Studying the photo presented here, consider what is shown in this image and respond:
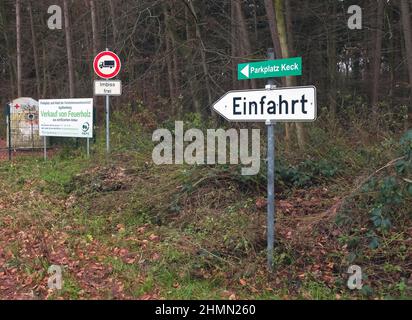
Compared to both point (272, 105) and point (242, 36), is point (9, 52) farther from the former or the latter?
point (272, 105)

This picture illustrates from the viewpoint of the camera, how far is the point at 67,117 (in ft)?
43.3

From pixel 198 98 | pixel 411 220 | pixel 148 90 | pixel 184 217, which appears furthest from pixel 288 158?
pixel 148 90

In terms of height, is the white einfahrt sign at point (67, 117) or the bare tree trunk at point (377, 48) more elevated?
the bare tree trunk at point (377, 48)

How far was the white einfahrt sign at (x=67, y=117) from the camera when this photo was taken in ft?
41.8

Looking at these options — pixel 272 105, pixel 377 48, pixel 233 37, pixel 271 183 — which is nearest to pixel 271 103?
pixel 272 105

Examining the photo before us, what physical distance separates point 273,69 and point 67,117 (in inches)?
363

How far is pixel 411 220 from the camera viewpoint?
573cm

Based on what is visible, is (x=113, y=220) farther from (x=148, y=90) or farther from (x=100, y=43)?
(x=100, y=43)

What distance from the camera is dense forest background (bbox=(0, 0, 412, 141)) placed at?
1342 centimetres

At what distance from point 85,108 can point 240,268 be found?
851 centimetres

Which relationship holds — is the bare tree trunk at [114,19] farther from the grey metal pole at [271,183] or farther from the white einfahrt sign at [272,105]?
the grey metal pole at [271,183]

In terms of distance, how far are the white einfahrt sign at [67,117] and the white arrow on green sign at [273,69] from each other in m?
7.89

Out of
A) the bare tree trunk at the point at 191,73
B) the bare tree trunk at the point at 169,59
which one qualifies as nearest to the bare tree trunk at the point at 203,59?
the bare tree trunk at the point at 191,73

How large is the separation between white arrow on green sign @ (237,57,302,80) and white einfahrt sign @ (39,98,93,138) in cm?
789
